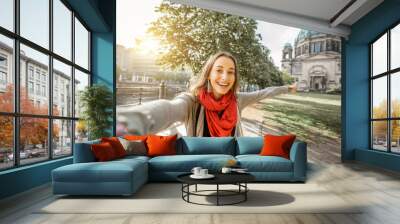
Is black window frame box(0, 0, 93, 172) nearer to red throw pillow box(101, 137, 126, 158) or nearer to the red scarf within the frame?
red throw pillow box(101, 137, 126, 158)

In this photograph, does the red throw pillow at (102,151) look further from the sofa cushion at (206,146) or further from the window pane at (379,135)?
the window pane at (379,135)

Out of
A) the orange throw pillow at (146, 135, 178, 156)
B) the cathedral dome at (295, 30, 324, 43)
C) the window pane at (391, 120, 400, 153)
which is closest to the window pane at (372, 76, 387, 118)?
the window pane at (391, 120, 400, 153)

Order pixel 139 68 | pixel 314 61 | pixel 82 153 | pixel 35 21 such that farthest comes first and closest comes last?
pixel 314 61
pixel 139 68
pixel 35 21
pixel 82 153

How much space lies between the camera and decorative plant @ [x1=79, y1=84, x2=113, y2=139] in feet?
24.9

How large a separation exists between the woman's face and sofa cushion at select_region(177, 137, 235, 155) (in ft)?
6.57

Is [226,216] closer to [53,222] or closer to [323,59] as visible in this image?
[53,222]

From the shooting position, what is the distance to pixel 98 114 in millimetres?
7797

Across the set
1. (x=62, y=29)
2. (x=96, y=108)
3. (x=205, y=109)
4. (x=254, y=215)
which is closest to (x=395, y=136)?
(x=205, y=109)

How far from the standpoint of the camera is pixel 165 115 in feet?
29.3

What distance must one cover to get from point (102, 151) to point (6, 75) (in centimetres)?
164

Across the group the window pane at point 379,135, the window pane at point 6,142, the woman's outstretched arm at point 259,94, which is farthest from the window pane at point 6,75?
the window pane at point 379,135

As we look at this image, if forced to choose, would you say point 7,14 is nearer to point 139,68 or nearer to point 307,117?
point 139,68

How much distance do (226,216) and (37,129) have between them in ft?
11.0

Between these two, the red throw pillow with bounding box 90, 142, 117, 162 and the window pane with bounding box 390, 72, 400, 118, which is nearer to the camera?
the red throw pillow with bounding box 90, 142, 117, 162
